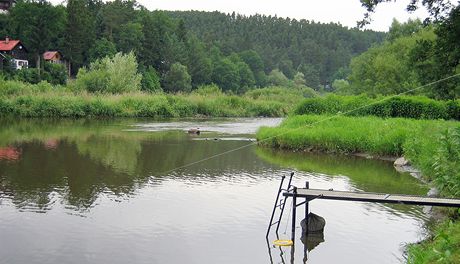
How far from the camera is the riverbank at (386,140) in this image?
1467 cm

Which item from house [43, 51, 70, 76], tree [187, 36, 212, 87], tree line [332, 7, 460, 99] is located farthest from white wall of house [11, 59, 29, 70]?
tree line [332, 7, 460, 99]

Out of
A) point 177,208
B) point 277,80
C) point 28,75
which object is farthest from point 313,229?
point 277,80

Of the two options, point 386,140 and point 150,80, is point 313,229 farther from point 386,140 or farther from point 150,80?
point 150,80

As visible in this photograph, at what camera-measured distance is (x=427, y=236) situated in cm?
1322

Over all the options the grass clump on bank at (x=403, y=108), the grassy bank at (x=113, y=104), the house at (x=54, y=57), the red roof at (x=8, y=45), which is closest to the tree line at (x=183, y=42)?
the house at (x=54, y=57)

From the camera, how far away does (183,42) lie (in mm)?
116688

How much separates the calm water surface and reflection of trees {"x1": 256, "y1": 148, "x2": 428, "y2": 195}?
50mm

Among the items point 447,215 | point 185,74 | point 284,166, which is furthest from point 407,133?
point 185,74

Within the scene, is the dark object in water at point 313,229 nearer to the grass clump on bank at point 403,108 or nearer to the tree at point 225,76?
the grass clump on bank at point 403,108

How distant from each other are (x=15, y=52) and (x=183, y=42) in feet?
146

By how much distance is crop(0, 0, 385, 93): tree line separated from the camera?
8406 cm

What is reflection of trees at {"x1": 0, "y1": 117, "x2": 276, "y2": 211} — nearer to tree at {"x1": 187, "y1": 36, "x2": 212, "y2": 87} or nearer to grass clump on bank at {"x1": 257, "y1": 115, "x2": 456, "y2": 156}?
grass clump on bank at {"x1": 257, "y1": 115, "x2": 456, "y2": 156}

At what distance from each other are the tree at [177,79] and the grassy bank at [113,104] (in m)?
32.4

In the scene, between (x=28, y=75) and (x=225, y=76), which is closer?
(x=28, y=75)
